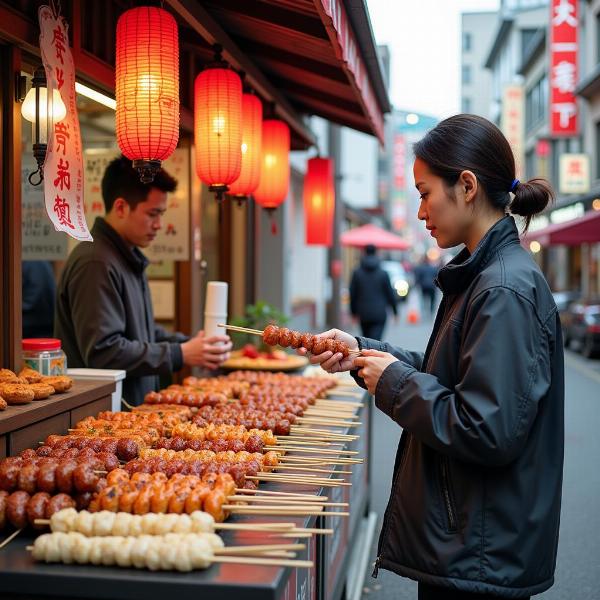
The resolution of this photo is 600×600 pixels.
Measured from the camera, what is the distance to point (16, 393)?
3.46m

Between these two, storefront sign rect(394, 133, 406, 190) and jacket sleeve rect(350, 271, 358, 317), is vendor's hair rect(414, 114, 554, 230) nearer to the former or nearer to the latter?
jacket sleeve rect(350, 271, 358, 317)

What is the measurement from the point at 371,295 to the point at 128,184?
968 centimetres

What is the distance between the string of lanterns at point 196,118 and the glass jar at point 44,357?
1.16 metres

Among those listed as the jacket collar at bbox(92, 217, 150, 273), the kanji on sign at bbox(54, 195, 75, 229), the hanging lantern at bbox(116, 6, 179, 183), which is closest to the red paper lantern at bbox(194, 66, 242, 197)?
the jacket collar at bbox(92, 217, 150, 273)

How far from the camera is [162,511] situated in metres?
2.72

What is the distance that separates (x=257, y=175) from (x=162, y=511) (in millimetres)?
4297

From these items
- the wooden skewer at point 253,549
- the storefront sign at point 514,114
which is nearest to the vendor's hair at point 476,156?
the wooden skewer at point 253,549

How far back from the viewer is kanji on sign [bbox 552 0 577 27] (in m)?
26.2

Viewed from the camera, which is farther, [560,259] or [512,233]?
[560,259]

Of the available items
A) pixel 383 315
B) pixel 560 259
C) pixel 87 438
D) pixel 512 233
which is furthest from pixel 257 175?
pixel 560 259

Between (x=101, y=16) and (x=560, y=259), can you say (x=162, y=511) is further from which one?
(x=560, y=259)

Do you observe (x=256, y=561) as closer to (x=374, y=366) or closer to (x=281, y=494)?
(x=281, y=494)

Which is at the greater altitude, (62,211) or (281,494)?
(62,211)

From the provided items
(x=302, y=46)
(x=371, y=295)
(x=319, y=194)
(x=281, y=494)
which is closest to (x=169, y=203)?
(x=302, y=46)
